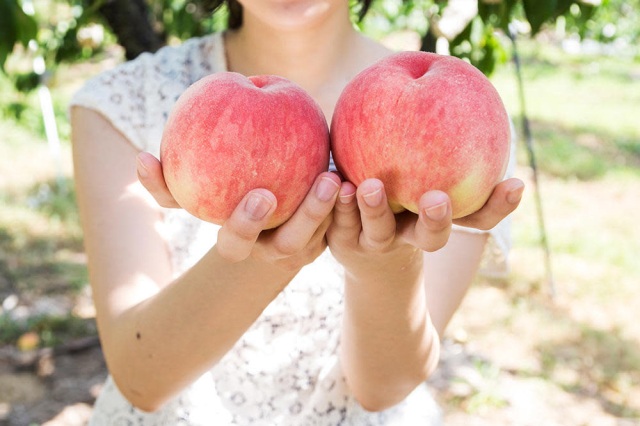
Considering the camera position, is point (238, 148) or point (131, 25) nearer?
point (238, 148)

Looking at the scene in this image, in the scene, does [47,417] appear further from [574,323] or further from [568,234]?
[568,234]

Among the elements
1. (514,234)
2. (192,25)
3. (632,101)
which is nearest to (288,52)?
(192,25)

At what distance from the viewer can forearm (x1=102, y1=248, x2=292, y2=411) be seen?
0.89 m

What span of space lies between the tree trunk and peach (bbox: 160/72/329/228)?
1.18 m

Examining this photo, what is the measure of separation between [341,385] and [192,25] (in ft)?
4.29

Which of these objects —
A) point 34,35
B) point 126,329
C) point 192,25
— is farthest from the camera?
point 192,25

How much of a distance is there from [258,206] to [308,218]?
0.06 m

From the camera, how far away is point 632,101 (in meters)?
6.48

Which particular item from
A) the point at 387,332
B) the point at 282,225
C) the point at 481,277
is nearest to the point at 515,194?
the point at 282,225

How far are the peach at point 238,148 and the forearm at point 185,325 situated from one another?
0.14 m

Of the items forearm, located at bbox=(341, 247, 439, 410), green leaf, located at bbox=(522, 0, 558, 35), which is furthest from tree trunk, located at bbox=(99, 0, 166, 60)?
forearm, located at bbox=(341, 247, 439, 410)

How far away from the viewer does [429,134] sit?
2.35 feet

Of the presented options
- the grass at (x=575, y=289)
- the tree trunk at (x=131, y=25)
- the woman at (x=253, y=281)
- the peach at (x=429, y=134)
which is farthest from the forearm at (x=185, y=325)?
the grass at (x=575, y=289)

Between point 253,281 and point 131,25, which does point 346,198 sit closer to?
point 253,281
